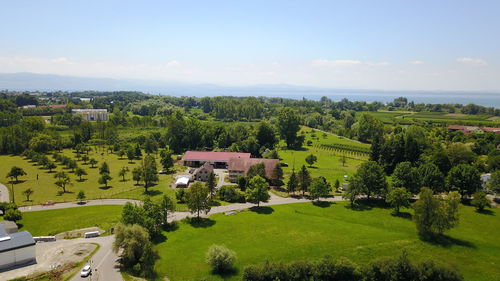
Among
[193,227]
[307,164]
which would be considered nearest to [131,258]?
[193,227]

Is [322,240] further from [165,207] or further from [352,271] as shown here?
[165,207]

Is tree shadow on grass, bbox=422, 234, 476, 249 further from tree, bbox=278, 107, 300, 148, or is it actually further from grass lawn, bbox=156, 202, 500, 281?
tree, bbox=278, 107, 300, 148

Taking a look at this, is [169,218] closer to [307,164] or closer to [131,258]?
[131,258]

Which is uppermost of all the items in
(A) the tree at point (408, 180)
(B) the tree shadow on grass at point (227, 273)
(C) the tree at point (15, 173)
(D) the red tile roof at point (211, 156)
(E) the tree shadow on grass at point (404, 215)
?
(A) the tree at point (408, 180)

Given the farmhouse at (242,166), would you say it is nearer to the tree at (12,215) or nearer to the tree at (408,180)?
the tree at (408,180)

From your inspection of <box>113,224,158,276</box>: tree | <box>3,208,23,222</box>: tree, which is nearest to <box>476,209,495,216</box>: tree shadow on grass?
<box>113,224,158,276</box>: tree

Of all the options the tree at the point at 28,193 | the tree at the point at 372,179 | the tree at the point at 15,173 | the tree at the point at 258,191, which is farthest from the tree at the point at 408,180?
the tree at the point at 15,173
